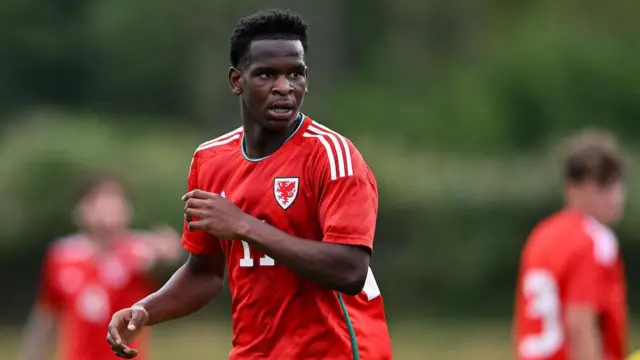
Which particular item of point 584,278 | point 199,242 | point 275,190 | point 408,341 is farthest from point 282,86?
point 408,341

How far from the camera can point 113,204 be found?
884 centimetres

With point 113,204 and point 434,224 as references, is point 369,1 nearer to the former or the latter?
point 434,224

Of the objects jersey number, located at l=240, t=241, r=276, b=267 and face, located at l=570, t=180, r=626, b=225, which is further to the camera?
face, located at l=570, t=180, r=626, b=225

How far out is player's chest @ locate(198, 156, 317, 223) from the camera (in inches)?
182

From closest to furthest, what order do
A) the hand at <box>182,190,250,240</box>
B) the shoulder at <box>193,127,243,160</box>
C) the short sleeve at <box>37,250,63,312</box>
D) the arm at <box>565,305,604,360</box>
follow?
the hand at <box>182,190,250,240</box> → the shoulder at <box>193,127,243,160</box> → the arm at <box>565,305,604,360</box> → the short sleeve at <box>37,250,63,312</box>

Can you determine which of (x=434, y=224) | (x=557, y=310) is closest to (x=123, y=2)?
(x=434, y=224)

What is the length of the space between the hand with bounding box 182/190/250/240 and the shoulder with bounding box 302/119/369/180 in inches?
14.2

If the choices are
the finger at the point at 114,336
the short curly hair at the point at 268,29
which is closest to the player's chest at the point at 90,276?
the finger at the point at 114,336

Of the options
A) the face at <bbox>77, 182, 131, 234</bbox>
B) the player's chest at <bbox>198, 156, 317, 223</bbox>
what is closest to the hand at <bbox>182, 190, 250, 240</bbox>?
the player's chest at <bbox>198, 156, 317, 223</bbox>

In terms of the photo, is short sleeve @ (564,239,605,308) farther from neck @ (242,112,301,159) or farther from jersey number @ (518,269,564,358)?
neck @ (242,112,301,159)

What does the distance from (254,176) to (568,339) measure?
2.50 metres

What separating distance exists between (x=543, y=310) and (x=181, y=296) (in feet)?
8.20

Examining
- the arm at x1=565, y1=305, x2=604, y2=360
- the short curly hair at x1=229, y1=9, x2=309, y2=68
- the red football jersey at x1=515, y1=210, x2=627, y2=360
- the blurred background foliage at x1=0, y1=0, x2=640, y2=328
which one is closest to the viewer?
the short curly hair at x1=229, y1=9, x2=309, y2=68

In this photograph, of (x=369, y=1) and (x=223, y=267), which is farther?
(x=369, y=1)
